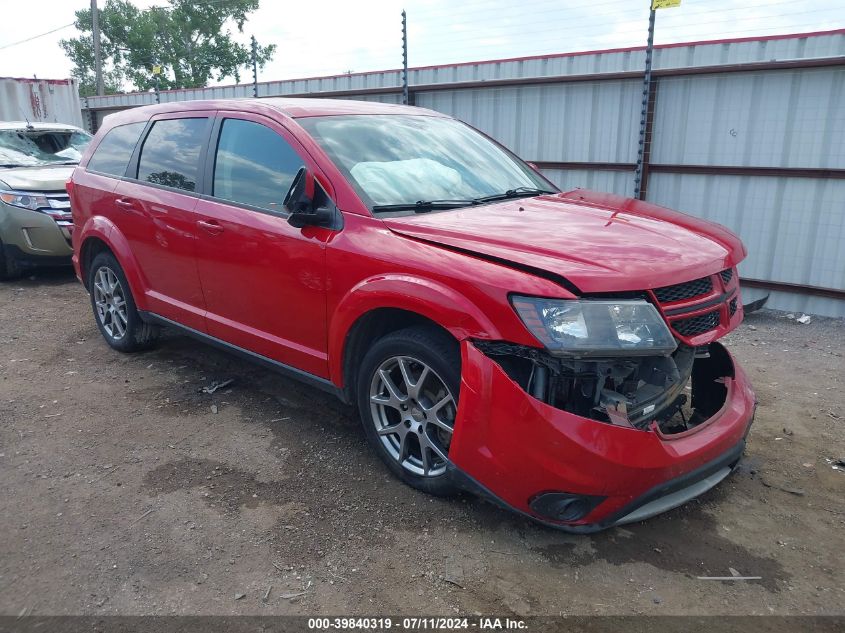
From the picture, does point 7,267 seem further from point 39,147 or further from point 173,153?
point 173,153

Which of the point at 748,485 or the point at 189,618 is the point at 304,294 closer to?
the point at 189,618

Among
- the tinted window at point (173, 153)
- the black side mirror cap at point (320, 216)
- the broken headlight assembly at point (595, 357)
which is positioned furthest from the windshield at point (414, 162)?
the broken headlight assembly at point (595, 357)

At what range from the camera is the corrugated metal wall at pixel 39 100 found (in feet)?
51.0

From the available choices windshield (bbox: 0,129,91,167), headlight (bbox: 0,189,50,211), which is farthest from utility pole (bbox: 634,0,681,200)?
windshield (bbox: 0,129,91,167)

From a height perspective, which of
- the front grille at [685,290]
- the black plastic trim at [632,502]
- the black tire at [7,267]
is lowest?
→ the black tire at [7,267]

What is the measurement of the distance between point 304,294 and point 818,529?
2.68 metres

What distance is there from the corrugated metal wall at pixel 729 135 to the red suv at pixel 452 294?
3505 mm

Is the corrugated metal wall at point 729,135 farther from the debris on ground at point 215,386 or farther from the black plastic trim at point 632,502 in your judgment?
the debris on ground at point 215,386

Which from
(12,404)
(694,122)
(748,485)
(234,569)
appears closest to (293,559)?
(234,569)

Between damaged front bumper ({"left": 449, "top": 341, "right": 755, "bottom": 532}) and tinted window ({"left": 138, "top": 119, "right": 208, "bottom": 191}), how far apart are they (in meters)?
2.51

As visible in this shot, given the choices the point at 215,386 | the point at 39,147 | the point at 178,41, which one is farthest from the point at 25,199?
the point at 178,41

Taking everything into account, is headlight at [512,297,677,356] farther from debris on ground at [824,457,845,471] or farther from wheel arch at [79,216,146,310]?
wheel arch at [79,216,146,310]

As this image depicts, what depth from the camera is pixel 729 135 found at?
6773 millimetres

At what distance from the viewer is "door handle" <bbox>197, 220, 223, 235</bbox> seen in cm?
392
